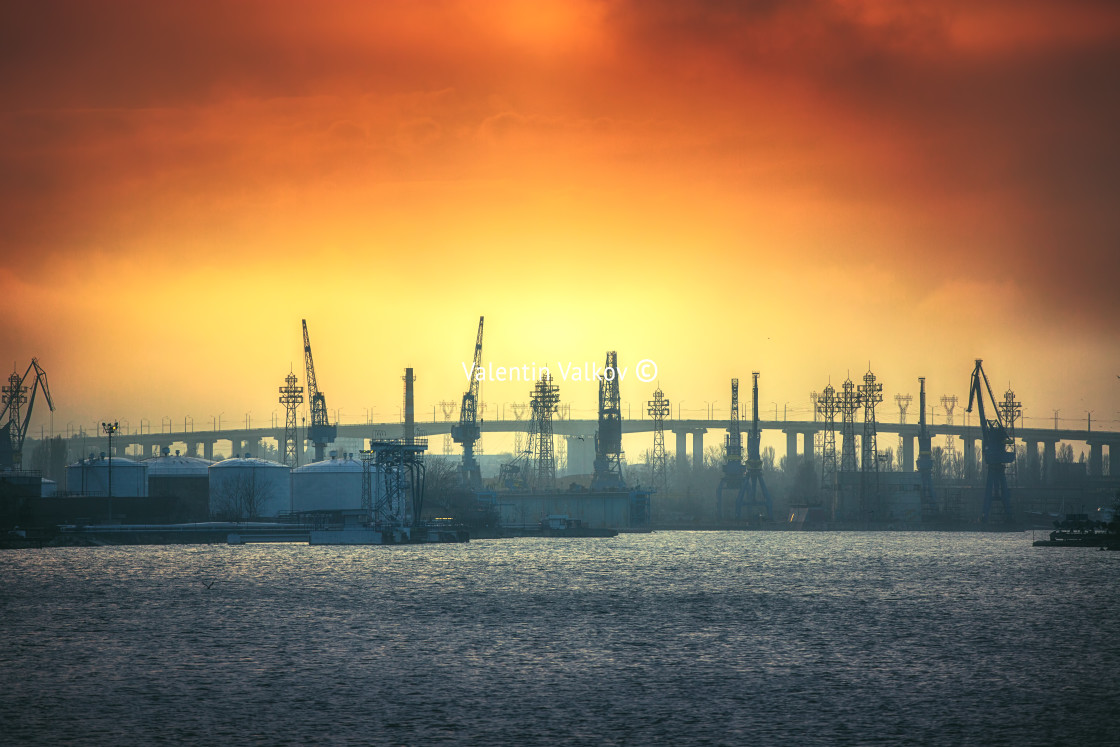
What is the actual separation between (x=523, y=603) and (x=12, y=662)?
24261mm

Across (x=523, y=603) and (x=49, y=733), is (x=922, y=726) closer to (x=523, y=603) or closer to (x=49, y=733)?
(x=49, y=733)

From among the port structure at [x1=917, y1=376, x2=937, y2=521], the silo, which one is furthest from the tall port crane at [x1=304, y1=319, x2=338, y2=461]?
the port structure at [x1=917, y1=376, x2=937, y2=521]

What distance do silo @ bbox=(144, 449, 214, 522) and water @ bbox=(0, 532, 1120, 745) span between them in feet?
135

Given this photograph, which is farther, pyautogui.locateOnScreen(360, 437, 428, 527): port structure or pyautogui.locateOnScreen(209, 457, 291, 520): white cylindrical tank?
pyautogui.locateOnScreen(209, 457, 291, 520): white cylindrical tank

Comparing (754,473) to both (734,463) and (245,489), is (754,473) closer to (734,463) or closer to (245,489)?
(734,463)

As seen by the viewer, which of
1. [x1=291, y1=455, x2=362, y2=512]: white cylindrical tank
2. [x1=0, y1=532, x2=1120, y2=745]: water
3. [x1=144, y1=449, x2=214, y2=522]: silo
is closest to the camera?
[x1=0, y1=532, x2=1120, y2=745]: water

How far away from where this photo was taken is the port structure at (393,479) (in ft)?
334

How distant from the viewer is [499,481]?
19412 centimetres

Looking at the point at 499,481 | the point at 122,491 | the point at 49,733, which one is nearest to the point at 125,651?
the point at 49,733

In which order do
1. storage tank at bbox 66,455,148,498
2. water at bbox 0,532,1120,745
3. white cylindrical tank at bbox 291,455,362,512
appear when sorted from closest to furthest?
water at bbox 0,532,1120,745
white cylindrical tank at bbox 291,455,362,512
storage tank at bbox 66,455,148,498

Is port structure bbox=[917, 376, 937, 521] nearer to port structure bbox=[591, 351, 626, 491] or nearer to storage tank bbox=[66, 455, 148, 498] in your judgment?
port structure bbox=[591, 351, 626, 491]

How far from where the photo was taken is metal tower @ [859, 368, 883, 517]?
165 metres

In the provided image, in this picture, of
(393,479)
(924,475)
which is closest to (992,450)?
(924,475)

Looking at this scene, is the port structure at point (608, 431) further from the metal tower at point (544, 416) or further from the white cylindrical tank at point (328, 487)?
the white cylindrical tank at point (328, 487)
